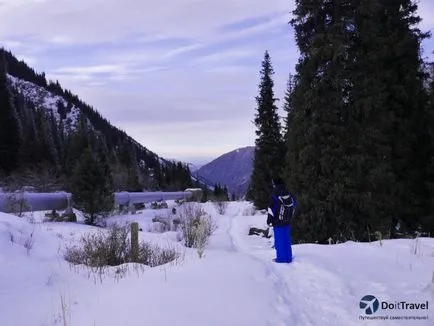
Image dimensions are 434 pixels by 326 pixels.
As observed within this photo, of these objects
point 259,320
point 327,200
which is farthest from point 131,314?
point 327,200

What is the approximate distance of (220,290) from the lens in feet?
19.4

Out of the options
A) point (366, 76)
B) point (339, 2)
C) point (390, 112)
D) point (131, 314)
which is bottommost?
point (131, 314)

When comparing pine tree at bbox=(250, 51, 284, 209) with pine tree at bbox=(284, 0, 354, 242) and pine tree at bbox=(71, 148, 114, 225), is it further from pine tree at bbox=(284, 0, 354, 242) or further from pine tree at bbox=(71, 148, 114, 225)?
pine tree at bbox=(284, 0, 354, 242)

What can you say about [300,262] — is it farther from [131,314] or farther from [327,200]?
[327,200]

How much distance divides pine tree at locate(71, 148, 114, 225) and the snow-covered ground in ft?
53.1

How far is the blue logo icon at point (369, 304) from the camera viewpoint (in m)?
5.90

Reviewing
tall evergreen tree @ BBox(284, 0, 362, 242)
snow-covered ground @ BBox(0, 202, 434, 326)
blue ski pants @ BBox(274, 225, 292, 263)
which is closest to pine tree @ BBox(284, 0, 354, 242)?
tall evergreen tree @ BBox(284, 0, 362, 242)

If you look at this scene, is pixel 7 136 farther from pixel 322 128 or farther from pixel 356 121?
pixel 356 121

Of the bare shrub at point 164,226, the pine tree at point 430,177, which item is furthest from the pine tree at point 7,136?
the pine tree at point 430,177

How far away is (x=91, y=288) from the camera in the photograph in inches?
256

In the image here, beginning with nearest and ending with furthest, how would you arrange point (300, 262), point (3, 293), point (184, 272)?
point (3, 293)
point (184, 272)
point (300, 262)

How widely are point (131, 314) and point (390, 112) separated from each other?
47.0 feet

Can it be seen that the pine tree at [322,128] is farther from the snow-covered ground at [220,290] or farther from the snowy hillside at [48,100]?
the snowy hillside at [48,100]

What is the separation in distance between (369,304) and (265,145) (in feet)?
94.2
